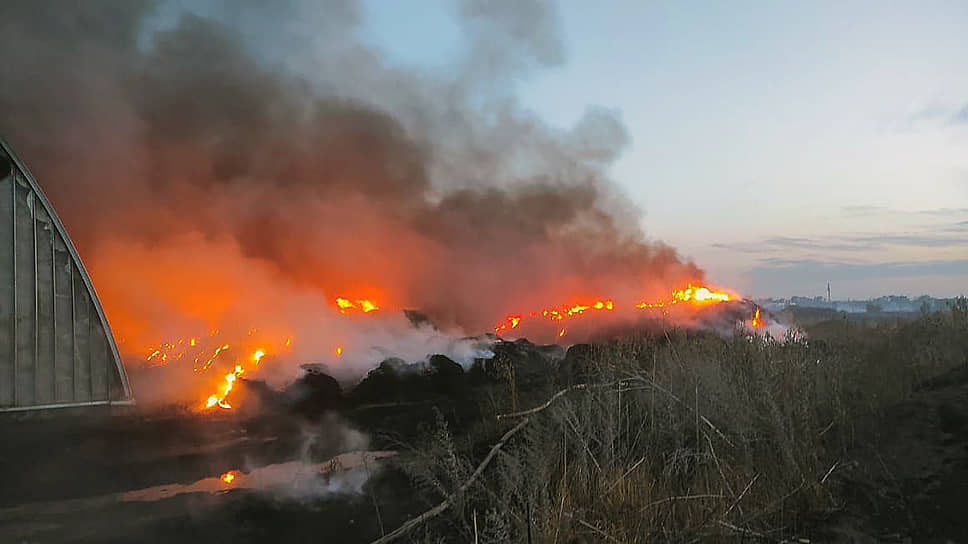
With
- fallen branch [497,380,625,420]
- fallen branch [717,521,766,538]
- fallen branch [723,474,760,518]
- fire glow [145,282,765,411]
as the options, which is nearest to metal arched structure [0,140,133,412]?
fire glow [145,282,765,411]

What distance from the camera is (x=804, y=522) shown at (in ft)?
18.5

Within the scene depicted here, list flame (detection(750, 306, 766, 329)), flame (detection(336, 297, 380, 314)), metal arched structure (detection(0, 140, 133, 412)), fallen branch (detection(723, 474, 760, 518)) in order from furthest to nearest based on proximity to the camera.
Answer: flame (detection(750, 306, 766, 329)) → flame (detection(336, 297, 380, 314)) → metal arched structure (detection(0, 140, 133, 412)) → fallen branch (detection(723, 474, 760, 518))

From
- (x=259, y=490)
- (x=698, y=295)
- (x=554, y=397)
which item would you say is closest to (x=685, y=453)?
(x=554, y=397)

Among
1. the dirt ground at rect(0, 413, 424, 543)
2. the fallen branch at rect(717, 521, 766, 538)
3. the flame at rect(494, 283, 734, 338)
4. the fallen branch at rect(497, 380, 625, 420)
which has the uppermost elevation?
the flame at rect(494, 283, 734, 338)

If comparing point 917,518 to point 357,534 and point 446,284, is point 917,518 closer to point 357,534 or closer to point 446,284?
point 357,534

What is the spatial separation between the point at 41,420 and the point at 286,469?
19.2 ft

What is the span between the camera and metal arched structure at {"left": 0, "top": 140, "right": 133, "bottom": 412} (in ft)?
36.4

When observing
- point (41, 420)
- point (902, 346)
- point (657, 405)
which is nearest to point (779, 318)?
point (902, 346)

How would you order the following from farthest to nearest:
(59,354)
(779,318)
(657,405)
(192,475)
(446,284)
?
(779,318), (446,284), (59,354), (192,475), (657,405)

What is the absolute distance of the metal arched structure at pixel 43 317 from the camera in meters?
11.1

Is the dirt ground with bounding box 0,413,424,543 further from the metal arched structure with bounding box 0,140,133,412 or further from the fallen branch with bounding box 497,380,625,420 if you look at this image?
the fallen branch with bounding box 497,380,625,420

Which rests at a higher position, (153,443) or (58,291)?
(58,291)

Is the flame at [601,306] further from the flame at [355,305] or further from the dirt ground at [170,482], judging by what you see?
the dirt ground at [170,482]

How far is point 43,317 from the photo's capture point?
11.5 meters
